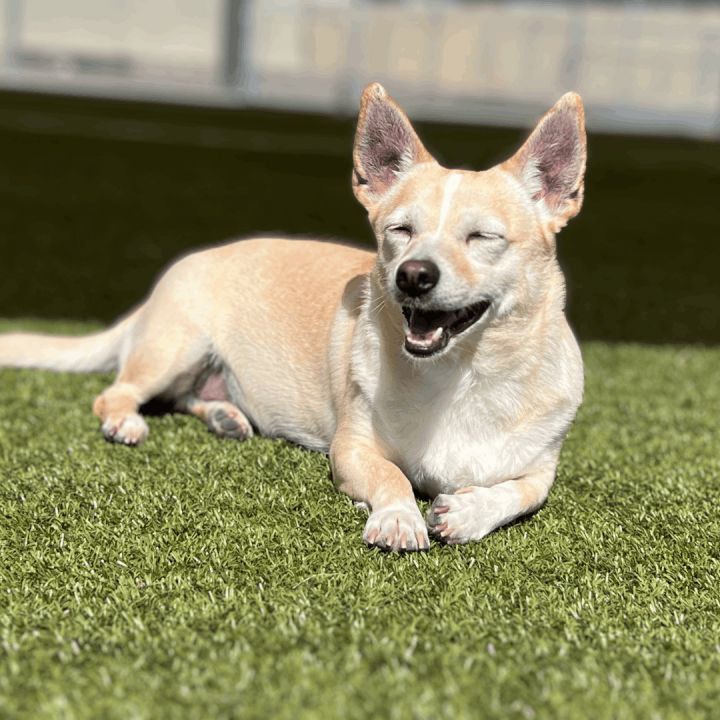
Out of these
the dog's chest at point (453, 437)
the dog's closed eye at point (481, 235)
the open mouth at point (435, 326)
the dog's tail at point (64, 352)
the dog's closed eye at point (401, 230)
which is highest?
the dog's closed eye at point (481, 235)

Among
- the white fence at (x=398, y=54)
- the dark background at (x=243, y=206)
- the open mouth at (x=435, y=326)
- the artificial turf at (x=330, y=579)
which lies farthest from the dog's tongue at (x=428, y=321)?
the white fence at (x=398, y=54)

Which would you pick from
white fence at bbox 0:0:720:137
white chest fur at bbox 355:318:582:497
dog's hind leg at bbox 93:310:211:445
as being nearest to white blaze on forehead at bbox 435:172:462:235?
white chest fur at bbox 355:318:582:497

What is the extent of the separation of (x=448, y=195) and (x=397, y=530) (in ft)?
2.99

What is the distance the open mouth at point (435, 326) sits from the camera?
2611 millimetres

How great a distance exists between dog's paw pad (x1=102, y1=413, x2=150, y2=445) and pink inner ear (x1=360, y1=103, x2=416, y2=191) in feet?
3.73

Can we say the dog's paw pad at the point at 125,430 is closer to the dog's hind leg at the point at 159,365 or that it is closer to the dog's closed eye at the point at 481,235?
the dog's hind leg at the point at 159,365

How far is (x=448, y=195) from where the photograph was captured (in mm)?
2668

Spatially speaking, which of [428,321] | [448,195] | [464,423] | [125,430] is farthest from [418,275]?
[125,430]

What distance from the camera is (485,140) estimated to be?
16.5 metres

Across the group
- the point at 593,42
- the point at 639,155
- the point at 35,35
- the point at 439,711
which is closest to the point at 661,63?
the point at 593,42

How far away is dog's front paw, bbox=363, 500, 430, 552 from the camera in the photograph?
2.46 m

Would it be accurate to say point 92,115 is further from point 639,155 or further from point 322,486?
point 322,486

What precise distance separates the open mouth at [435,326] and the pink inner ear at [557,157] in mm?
444

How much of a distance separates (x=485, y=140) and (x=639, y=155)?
2530 mm
